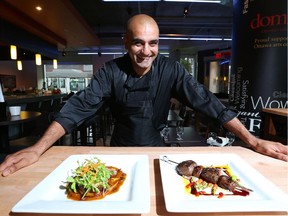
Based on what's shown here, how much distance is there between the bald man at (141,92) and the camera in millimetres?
1294

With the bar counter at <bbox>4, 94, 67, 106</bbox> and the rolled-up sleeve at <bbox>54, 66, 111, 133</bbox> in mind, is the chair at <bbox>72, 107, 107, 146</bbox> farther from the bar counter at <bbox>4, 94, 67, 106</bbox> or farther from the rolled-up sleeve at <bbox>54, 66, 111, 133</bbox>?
the bar counter at <bbox>4, 94, 67, 106</bbox>

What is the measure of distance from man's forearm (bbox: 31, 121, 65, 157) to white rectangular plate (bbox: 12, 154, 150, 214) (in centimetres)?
23

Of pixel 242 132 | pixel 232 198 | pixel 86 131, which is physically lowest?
pixel 86 131

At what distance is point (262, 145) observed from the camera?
1.09m

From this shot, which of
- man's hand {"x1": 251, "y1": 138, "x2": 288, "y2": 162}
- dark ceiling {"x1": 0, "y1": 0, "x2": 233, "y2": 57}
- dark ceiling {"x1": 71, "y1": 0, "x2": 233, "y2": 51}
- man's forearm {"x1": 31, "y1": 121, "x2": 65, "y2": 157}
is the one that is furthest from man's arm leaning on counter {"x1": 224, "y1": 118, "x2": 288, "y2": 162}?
dark ceiling {"x1": 71, "y1": 0, "x2": 233, "y2": 51}

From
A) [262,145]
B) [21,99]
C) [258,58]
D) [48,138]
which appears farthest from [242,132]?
[21,99]

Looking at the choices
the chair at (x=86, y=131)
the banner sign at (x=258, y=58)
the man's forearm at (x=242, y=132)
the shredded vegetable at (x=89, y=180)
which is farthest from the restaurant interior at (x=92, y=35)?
the shredded vegetable at (x=89, y=180)

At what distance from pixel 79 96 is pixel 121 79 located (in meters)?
0.32

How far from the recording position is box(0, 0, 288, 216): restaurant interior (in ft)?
2.09

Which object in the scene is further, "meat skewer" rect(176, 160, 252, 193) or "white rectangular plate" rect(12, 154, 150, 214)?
"meat skewer" rect(176, 160, 252, 193)

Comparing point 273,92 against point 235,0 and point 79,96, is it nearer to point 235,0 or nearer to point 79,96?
point 235,0

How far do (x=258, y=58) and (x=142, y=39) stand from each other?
200 cm

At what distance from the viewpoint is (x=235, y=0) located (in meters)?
3.06

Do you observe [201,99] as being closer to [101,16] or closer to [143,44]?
[143,44]
